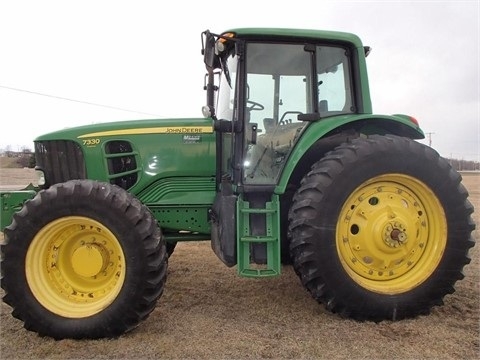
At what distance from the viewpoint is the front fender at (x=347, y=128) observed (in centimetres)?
368

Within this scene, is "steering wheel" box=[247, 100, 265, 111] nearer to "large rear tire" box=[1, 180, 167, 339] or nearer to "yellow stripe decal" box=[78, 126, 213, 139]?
A: "yellow stripe decal" box=[78, 126, 213, 139]

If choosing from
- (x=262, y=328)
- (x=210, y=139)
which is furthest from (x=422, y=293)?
(x=210, y=139)

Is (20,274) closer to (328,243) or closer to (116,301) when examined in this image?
(116,301)

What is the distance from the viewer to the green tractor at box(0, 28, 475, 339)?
134 inches

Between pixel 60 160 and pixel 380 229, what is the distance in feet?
9.67

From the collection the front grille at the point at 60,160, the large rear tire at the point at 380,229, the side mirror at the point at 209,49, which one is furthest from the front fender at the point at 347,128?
the front grille at the point at 60,160

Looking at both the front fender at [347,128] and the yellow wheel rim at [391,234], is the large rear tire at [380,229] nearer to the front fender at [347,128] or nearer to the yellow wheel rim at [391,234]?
the yellow wheel rim at [391,234]

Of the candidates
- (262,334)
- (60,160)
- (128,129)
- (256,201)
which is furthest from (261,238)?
(60,160)

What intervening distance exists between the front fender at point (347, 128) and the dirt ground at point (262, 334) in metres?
1.09

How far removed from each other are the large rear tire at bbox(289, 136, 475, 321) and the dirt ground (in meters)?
0.24

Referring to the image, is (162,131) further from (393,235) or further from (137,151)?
(393,235)

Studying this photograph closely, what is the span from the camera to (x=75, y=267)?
355 centimetres

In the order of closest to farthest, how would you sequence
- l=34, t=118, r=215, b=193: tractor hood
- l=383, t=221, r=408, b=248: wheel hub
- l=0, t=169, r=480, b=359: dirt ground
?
l=0, t=169, r=480, b=359: dirt ground, l=383, t=221, r=408, b=248: wheel hub, l=34, t=118, r=215, b=193: tractor hood

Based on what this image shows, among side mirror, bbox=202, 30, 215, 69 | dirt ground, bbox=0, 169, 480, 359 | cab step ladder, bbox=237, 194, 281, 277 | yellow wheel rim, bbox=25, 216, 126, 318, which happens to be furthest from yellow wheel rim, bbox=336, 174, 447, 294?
yellow wheel rim, bbox=25, 216, 126, 318
